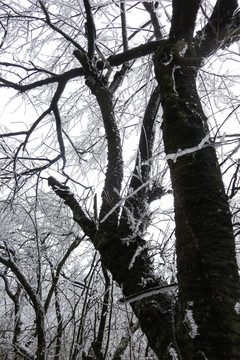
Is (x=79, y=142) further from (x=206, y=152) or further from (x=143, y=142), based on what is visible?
(x=206, y=152)

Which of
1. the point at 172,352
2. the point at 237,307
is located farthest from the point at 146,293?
the point at 237,307

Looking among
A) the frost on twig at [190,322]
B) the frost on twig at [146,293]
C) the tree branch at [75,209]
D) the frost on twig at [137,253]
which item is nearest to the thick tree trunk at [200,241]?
the frost on twig at [190,322]

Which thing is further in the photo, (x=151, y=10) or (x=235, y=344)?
(x=151, y=10)

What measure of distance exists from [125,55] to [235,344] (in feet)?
7.13

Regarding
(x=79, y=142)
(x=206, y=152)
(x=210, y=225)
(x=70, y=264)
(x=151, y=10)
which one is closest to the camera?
→ (x=210, y=225)

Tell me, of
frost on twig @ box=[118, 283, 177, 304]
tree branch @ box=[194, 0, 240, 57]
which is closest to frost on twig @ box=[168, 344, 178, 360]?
frost on twig @ box=[118, 283, 177, 304]

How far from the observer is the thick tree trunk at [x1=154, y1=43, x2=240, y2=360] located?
0.89m

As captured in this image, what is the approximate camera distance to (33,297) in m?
2.83

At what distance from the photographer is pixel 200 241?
42.1 inches

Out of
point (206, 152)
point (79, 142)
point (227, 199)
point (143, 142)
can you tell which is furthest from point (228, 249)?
point (79, 142)

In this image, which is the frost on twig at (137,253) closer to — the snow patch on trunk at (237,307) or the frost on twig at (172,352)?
the frost on twig at (172,352)

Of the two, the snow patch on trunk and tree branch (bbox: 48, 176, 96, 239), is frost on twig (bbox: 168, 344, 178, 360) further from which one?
tree branch (bbox: 48, 176, 96, 239)

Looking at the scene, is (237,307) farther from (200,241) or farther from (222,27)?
(222,27)

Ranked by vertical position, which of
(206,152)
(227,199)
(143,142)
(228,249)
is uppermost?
(143,142)
